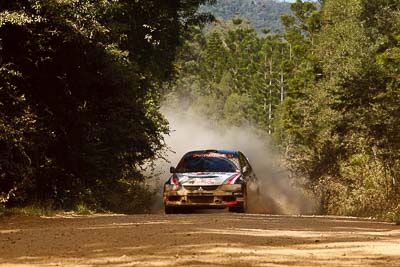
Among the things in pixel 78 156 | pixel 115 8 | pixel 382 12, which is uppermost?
pixel 382 12

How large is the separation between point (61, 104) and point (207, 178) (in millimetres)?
3728

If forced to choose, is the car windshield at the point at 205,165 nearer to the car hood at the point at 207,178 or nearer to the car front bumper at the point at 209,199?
the car hood at the point at 207,178

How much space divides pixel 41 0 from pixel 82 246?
7783mm

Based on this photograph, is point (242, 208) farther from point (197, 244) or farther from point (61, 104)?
point (197, 244)

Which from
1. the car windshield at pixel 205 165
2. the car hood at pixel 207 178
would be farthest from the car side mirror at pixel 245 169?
the car hood at pixel 207 178

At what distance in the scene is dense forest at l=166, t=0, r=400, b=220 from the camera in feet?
80.9

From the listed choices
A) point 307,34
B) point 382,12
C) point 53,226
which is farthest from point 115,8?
point 307,34

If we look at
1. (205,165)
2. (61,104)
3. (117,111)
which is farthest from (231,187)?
(61,104)

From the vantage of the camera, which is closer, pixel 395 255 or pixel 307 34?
pixel 395 255

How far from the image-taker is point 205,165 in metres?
19.8

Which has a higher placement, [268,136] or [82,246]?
[268,136]

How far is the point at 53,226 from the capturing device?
13.5m

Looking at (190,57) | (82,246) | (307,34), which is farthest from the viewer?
(190,57)

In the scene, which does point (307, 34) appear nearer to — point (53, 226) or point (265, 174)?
point (265, 174)
